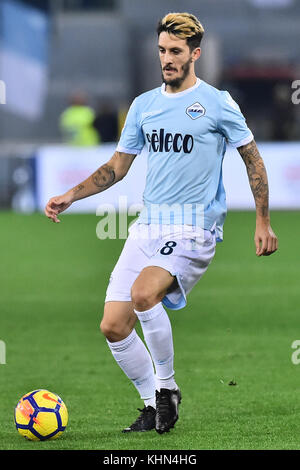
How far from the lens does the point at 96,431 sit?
6770 mm

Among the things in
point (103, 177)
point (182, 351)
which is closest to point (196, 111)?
point (103, 177)

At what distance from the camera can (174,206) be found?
6789mm

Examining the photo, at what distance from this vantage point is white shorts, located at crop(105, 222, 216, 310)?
6.71 meters

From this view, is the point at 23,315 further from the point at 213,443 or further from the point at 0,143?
the point at 0,143

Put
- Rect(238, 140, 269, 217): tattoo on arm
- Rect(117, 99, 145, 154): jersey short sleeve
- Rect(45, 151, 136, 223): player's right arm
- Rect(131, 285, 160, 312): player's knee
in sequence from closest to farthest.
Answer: Rect(131, 285, 160, 312): player's knee < Rect(238, 140, 269, 217): tattoo on arm < Rect(117, 99, 145, 154): jersey short sleeve < Rect(45, 151, 136, 223): player's right arm

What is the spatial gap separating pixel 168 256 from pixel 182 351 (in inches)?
122

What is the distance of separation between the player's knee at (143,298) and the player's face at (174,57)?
122cm

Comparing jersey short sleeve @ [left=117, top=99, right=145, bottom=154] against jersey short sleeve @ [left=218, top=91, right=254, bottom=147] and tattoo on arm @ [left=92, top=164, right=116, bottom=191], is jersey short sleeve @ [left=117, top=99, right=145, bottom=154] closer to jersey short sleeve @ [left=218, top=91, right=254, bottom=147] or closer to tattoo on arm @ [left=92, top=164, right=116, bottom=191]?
tattoo on arm @ [left=92, top=164, right=116, bottom=191]

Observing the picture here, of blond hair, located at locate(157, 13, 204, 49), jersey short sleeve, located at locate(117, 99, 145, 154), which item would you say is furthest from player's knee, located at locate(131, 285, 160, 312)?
blond hair, located at locate(157, 13, 204, 49)

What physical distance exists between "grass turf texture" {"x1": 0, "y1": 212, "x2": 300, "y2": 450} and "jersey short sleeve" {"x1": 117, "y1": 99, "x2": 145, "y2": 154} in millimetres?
1619

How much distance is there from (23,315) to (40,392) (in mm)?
4895

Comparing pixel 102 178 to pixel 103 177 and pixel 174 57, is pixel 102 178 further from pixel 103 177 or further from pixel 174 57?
pixel 174 57

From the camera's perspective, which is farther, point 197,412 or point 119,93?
point 119,93

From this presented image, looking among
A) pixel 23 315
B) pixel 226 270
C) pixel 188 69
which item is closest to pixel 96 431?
pixel 188 69
